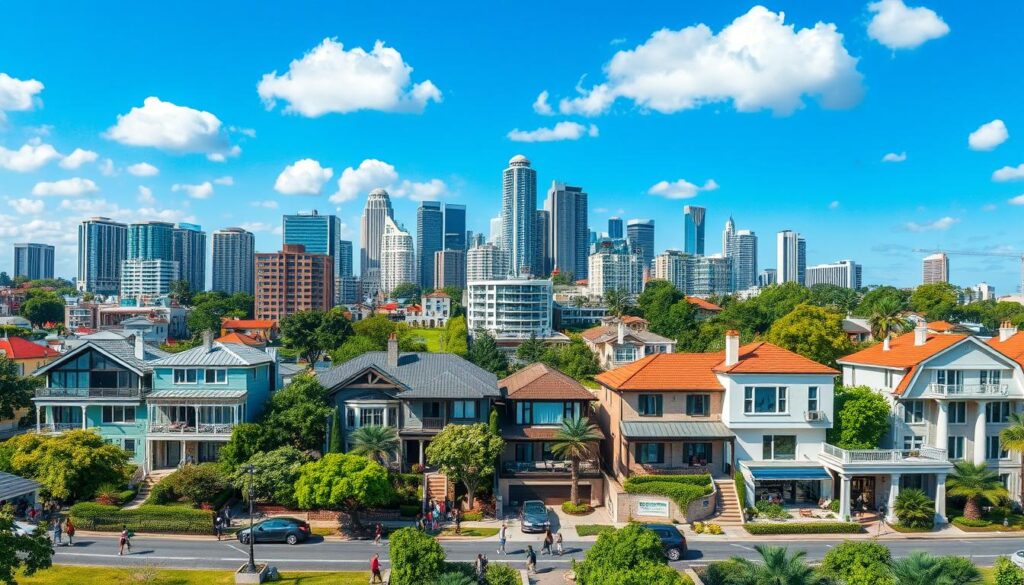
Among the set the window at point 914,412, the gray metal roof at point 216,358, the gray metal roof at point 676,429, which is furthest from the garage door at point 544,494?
the window at point 914,412

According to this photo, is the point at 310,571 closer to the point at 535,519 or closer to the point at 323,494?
the point at 323,494

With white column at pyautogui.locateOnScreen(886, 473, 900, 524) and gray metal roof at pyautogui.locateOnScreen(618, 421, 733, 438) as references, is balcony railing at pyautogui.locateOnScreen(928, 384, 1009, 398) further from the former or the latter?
gray metal roof at pyautogui.locateOnScreen(618, 421, 733, 438)

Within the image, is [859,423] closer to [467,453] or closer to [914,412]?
[914,412]

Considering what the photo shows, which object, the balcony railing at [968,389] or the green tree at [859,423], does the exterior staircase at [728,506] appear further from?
the balcony railing at [968,389]

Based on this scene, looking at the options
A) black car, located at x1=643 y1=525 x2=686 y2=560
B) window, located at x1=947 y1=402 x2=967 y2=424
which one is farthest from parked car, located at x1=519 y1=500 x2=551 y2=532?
window, located at x1=947 y1=402 x2=967 y2=424

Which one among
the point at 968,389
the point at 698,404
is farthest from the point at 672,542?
the point at 968,389

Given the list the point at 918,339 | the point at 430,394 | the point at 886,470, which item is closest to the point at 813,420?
the point at 886,470
